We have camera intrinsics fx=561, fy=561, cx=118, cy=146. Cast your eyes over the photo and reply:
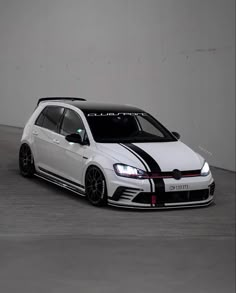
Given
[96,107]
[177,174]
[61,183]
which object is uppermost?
[96,107]

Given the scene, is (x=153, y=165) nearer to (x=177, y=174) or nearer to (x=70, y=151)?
(x=177, y=174)

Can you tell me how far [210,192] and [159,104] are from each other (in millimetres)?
3607

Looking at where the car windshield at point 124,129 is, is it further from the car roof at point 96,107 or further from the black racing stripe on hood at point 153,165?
the black racing stripe on hood at point 153,165

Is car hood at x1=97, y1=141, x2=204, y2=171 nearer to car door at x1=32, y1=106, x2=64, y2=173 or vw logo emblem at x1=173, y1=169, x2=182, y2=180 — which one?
vw logo emblem at x1=173, y1=169, x2=182, y2=180

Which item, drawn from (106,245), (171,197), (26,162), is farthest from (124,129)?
(106,245)

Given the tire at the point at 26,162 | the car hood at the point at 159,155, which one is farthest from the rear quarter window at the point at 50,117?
the car hood at the point at 159,155

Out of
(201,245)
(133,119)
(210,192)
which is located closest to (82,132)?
(133,119)

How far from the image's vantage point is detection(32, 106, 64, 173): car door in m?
6.78
